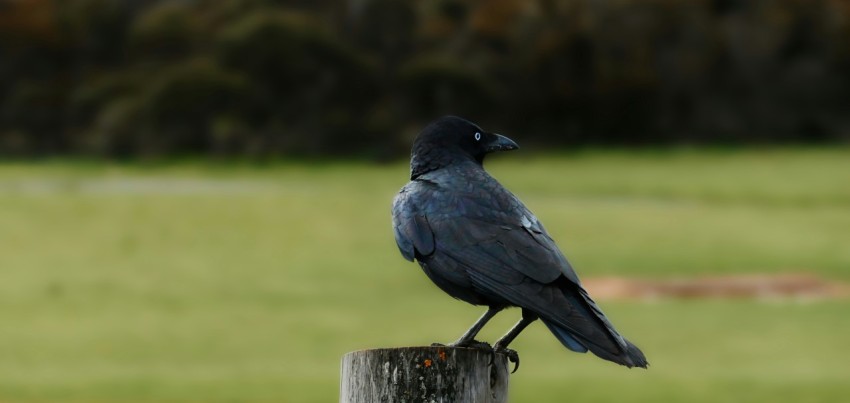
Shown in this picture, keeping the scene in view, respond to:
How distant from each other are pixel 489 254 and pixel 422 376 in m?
0.85

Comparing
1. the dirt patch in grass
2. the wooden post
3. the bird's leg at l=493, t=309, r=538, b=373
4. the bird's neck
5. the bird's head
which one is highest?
the dirt patch in grass

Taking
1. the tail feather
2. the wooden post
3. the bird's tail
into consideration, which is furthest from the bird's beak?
the wooden post

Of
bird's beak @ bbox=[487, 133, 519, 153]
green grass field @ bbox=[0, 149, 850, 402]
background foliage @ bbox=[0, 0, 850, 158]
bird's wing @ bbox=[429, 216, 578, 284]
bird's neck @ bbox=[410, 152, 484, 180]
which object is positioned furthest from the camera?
background foliage @ bbox=[0, 0, 850, 158]

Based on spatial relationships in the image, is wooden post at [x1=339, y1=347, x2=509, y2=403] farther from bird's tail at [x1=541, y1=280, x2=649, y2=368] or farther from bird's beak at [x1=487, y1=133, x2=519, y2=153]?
bird's beak at [x1=487, y1=133, x2=519, y2=153]

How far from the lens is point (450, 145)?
17.5ft

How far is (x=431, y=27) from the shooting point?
161 ft

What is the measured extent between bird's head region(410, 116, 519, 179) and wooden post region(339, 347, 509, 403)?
145cm

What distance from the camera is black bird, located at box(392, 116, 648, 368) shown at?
4.27 meters

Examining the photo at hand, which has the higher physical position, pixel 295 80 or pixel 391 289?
pixel 295 80

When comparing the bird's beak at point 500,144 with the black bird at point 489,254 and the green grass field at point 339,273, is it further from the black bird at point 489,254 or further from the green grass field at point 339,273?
the green grass field at point 339,273

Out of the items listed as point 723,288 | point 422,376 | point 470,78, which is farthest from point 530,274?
point 470,78

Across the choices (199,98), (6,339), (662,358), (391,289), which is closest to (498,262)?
(662,358)

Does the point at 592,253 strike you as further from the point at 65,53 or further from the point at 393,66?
the point at 65,53

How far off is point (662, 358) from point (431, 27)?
3237cm
